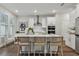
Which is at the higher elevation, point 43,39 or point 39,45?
point 43,39

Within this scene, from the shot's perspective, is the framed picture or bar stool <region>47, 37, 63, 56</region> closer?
the framed picture

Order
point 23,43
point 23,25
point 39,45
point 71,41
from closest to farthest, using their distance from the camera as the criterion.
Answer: point 23,25 → point 23,43 → point 39,45 → point 71,41

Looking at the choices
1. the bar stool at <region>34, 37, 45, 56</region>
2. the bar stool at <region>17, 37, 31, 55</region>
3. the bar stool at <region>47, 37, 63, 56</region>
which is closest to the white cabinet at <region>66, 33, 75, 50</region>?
the bar stool at <region>47, 37, 63, 56</region>

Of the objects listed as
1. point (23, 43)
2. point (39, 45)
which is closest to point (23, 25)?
point (23, 43)

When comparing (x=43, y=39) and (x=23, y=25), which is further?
(x=43, y=39)

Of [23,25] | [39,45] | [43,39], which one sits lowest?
[39,45]

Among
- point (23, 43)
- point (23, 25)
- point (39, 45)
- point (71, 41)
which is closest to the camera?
point (23, 25)

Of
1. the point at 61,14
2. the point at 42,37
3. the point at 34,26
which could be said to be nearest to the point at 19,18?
the point at 34,26

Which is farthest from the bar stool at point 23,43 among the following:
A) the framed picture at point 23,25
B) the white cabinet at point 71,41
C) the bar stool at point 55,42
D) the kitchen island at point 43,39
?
the white cabinet at point 71,41

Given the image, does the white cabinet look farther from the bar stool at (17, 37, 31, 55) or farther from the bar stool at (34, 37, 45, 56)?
the bar stool at (17, 37, 31, 55)

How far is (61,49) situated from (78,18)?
4.96 feet

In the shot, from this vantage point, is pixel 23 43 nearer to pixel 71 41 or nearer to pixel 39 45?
pixel 39 45

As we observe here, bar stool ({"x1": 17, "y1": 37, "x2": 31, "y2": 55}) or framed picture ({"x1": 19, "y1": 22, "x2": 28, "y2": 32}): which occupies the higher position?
framed picture ({"x1": 19, "y1": 22, "x2": 28, "y2": 32})

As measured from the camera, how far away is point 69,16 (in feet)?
14.3
